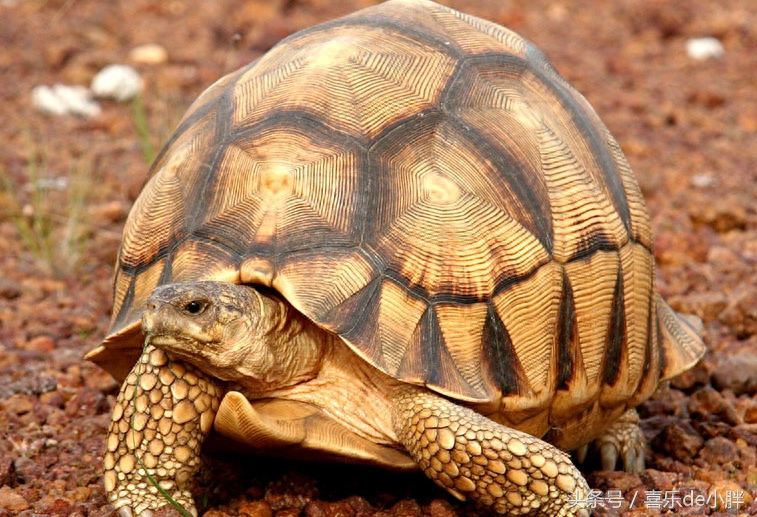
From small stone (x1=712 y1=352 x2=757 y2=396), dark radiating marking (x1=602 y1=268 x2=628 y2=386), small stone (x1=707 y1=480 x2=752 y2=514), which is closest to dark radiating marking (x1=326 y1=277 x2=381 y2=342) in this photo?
dark radiating marking (x1=602 y1=268 x2=628 y2=386)

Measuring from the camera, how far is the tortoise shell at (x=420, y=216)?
2.98 m

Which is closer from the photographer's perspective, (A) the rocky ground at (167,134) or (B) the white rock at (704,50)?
(A) the rocky ground at (167,134)

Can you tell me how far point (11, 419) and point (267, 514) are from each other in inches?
46.0

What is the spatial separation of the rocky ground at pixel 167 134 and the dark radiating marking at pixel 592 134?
0.87 m

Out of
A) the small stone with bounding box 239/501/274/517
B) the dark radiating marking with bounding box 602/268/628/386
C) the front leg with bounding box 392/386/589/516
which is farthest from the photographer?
the dark radiating marking with bounding box 602/268/628/386

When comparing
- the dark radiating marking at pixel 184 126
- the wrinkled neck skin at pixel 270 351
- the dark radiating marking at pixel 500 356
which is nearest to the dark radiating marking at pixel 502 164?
the dark radiating marking at pixel 500 356

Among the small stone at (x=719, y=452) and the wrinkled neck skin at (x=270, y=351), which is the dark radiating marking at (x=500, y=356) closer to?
the wrinkled neck skin at (x=270, y=351)

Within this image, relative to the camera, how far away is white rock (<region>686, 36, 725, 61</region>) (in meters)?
8.67

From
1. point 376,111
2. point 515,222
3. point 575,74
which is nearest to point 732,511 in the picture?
point 515,222

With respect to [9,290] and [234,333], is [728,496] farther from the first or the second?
[9,290]

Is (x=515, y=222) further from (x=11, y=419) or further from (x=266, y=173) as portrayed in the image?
(x=11, y=419)

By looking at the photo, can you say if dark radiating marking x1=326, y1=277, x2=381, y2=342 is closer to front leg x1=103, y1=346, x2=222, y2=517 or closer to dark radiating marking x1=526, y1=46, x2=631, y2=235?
front leg x1=103, y1=346, x2=222, y2=517

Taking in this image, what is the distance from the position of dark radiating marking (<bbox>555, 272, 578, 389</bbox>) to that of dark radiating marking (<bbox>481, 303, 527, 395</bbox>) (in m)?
0.20

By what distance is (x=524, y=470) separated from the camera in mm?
2936
